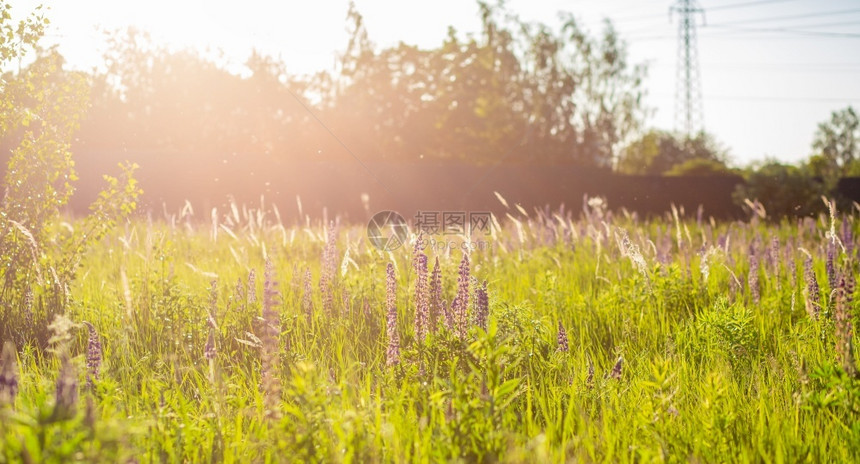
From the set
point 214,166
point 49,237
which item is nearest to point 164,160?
point 214,166

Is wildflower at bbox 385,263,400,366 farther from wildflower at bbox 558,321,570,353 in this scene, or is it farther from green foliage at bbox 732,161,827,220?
green foliage at bbox 732,161,827,220

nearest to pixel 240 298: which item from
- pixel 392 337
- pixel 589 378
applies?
pixel 392 337

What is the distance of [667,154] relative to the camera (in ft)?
141

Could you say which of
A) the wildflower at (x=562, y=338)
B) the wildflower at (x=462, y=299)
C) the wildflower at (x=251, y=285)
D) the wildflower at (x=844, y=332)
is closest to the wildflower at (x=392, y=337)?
the wildflower at (x=462, y=299)

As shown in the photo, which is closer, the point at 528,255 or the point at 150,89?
the point at 528,255

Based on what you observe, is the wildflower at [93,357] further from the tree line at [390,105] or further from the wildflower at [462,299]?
the tree line at [390,105]

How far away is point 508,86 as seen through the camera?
84.3 feet

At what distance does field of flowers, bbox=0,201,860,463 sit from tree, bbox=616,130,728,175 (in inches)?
927

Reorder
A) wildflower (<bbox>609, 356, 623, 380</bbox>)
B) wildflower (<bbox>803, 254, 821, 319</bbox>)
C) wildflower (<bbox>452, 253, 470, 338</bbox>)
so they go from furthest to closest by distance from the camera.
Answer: wildflower (<bbox>803, 254, 821, 319</bbox>), wildflower (<bbox>452, 253, 470, 338</bbox>), wildflower (<bbox>609, 356, 623, 380</bbox>)

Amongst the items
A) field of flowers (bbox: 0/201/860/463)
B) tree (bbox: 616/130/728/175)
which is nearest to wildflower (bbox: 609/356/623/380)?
field of flowers (bbox: 0/201/860/463)

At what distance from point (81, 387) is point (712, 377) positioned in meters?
2.70

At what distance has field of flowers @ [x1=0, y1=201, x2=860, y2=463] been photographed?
209 cm

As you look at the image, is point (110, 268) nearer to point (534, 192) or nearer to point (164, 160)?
A: point (164, 160)

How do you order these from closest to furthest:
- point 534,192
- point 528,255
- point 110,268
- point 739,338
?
point 739,338, point 110,268, point 528,255, point 534,192
